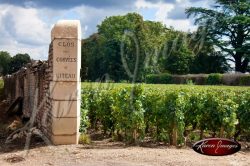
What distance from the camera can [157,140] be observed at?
34.7 feet

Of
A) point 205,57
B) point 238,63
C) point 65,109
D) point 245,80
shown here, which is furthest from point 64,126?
point 238,63

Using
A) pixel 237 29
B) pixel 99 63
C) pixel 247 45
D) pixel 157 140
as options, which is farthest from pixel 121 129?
pixel 237 29

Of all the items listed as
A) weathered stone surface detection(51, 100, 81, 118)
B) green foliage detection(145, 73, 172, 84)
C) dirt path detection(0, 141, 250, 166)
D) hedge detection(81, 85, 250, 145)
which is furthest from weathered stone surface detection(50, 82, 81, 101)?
green foliage detection(145, 73, 172, 84)

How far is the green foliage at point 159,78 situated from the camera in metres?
49.8

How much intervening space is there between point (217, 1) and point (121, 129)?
191ft

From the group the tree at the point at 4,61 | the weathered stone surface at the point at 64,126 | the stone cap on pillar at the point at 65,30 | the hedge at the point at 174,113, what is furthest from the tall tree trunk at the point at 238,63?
the weathered stone surface at the point at 64,126

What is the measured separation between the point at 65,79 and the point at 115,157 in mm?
2393

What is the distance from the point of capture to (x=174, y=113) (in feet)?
32.7

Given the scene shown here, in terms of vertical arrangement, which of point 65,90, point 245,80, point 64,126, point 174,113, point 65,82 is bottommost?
point 64,126

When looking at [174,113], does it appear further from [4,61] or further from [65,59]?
[4,61]

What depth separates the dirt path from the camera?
819 cm

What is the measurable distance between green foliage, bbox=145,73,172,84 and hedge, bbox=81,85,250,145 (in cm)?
3847

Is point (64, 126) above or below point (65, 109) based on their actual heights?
below

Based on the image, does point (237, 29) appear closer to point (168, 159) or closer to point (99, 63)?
point (99, 63)
